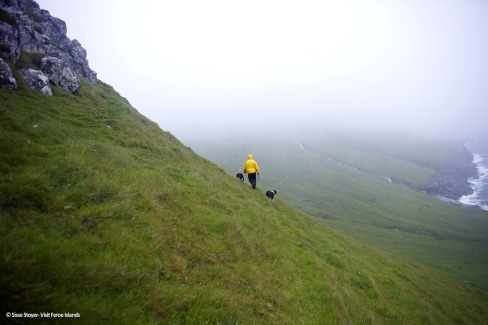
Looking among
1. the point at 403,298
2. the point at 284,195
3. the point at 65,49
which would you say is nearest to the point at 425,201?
the point at 284,195

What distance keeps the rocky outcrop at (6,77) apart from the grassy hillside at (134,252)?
116 cm

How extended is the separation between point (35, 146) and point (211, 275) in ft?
29.4

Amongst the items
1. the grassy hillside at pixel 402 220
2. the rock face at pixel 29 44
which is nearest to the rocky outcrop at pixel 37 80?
the rock face at pixel 29 44

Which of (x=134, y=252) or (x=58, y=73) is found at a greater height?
(x=58, y=73)

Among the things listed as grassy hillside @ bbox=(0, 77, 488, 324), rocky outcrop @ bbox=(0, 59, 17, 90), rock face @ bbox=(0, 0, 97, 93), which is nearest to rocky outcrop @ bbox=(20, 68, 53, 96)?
rock face @ bbox=(0, 0, 97, 93)

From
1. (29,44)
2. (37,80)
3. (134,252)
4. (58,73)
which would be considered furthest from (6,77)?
(134,252)

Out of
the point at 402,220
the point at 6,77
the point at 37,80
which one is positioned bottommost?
the point at 402,220

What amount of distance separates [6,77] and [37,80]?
4181 mm

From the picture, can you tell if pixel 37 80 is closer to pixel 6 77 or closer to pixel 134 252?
pixel 6 77

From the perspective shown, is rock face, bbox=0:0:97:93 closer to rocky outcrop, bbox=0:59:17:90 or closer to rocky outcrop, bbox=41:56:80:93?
rocky outcrop, bbox=41:56:80:93

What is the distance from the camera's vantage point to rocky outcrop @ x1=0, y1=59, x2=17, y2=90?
17.3 m

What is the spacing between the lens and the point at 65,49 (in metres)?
42.4

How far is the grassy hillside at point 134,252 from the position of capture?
5.29m

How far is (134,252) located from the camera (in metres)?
7.51
